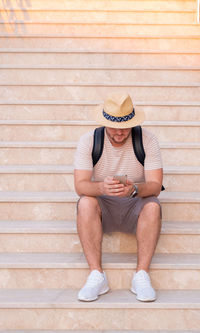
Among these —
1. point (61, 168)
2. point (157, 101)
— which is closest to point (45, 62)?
point (157, 101)

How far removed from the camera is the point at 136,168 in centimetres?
252

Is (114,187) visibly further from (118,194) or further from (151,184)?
(151,184)

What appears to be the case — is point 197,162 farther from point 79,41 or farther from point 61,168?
point 79,41

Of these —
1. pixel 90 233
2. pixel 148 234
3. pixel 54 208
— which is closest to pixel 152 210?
pixel 148 234

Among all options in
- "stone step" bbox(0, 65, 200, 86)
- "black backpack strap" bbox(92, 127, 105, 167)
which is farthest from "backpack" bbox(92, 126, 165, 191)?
"stone step" bbox(0, 65, 200, 86)

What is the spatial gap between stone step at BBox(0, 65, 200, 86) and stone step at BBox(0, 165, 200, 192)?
1.34m

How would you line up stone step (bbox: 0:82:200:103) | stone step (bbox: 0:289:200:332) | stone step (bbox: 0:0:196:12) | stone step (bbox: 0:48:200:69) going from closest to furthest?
stone step (bbox: 0:289:200:332), stone step (bbox: 0:82:200:103), stone step (bbox: 0:48:200:69), stone step (bbox: 0:0:196:12)

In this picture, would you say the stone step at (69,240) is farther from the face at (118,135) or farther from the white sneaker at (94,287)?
the face at (118,135)

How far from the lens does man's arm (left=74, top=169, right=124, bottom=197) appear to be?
89.1 inches

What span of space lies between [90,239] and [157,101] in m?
1.97

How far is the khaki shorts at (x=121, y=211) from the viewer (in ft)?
8.04

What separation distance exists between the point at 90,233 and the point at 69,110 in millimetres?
1672

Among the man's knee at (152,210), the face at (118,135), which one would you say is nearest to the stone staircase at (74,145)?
the man's knee at (152,210)

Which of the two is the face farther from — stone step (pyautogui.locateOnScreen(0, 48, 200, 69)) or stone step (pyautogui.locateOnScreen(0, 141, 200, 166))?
stone step (pyautogui.locateOnScreen(0, 48, 200, 69))
